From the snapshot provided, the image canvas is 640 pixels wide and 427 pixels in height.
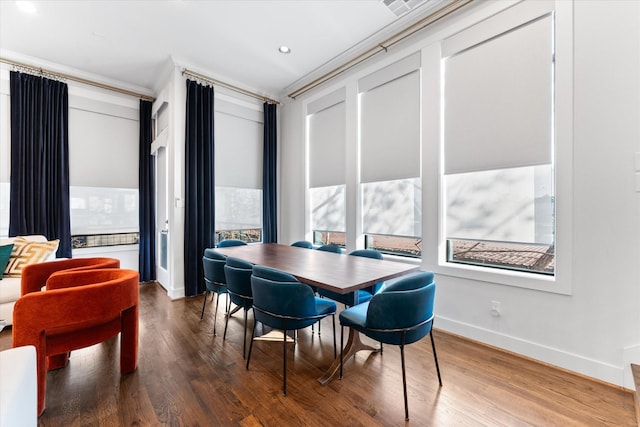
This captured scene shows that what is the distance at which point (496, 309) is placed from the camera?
252cm

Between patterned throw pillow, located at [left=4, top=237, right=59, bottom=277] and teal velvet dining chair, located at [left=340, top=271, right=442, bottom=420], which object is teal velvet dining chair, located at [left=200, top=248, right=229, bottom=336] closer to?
teal velvet dining chair, located at [left=340, top=271, right=442, bottom=420]

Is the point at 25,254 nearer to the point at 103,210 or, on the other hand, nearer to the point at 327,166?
the point at 103,210

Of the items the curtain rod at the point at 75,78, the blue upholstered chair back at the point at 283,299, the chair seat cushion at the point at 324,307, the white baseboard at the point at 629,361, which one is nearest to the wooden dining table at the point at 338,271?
the blue upholstered chair back at the point at 283,299

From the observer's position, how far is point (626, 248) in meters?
1.94

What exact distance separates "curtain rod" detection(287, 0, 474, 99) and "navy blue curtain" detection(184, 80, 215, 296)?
1663 mm

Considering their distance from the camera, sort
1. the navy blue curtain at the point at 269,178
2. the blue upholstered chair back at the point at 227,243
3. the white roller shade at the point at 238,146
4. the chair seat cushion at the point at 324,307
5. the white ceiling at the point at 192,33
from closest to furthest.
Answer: the chair seat cushion at the point at 324,307
the white ceiling at the point at 192,33
the blue upholstered chair back at the point at 227,243
the white roller shade at the point at 238,146
the navy blue curtain at the point at 269,178

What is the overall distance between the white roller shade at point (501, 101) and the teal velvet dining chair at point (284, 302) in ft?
6.90

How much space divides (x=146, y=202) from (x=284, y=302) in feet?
13.6

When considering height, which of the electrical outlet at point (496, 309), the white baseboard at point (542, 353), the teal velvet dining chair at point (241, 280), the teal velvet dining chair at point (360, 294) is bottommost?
the white baseboard at point (542, 353)

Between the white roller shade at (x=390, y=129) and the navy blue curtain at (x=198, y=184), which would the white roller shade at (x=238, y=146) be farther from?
the white roller shade at (x=390, y=129)

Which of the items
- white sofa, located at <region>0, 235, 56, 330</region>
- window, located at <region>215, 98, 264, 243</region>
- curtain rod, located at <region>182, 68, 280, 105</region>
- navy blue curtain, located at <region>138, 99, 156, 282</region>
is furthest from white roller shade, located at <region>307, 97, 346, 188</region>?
white sofa, located at <region>0, 235, 56, 330</region>

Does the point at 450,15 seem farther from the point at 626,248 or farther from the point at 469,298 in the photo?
the point at 469,298

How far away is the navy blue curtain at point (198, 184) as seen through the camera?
4.01 metres

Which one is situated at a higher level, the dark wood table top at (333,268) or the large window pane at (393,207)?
the large window pane at (393,207)
